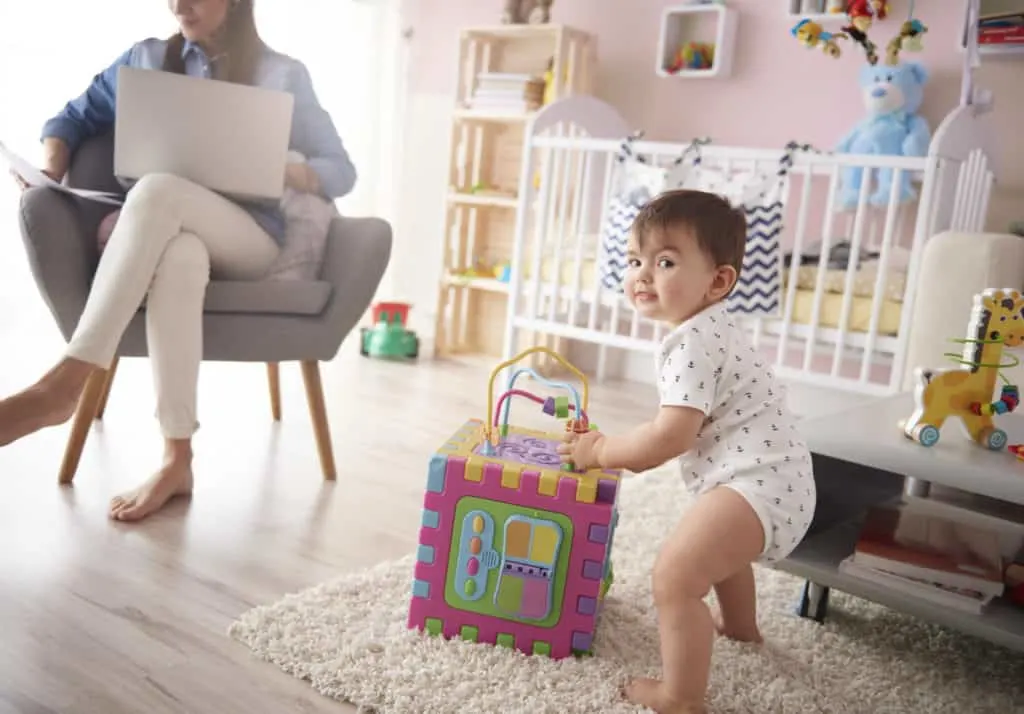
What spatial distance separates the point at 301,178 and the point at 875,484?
1260mm

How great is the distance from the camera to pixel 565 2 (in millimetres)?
3650

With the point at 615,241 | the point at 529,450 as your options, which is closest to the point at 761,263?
the point at 615,241

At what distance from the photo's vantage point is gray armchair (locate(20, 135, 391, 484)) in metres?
1.63

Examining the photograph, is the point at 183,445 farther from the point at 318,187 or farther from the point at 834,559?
the point at 834,559

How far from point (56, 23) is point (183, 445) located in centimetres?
182

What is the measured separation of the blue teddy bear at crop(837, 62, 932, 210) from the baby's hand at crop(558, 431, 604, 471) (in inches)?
77.3

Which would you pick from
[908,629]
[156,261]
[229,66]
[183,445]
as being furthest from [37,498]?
[908,629]

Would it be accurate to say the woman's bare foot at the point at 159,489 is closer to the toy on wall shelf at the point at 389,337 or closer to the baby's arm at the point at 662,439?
the baby's arm at the point at 662,439

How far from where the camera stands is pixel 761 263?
2504mm

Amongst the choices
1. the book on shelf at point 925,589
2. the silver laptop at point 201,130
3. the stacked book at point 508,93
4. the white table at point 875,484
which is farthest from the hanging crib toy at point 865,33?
the book on shelf at point 925,589

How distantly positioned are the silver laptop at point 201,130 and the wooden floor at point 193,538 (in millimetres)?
592

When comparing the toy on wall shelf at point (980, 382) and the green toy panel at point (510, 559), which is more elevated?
the toy on wall shelf at point (980, 382)

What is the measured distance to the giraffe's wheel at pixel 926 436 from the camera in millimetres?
1294

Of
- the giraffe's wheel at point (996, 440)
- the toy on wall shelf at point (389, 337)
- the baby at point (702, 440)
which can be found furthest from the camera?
the toy on wall shelf at point (389, 337)
